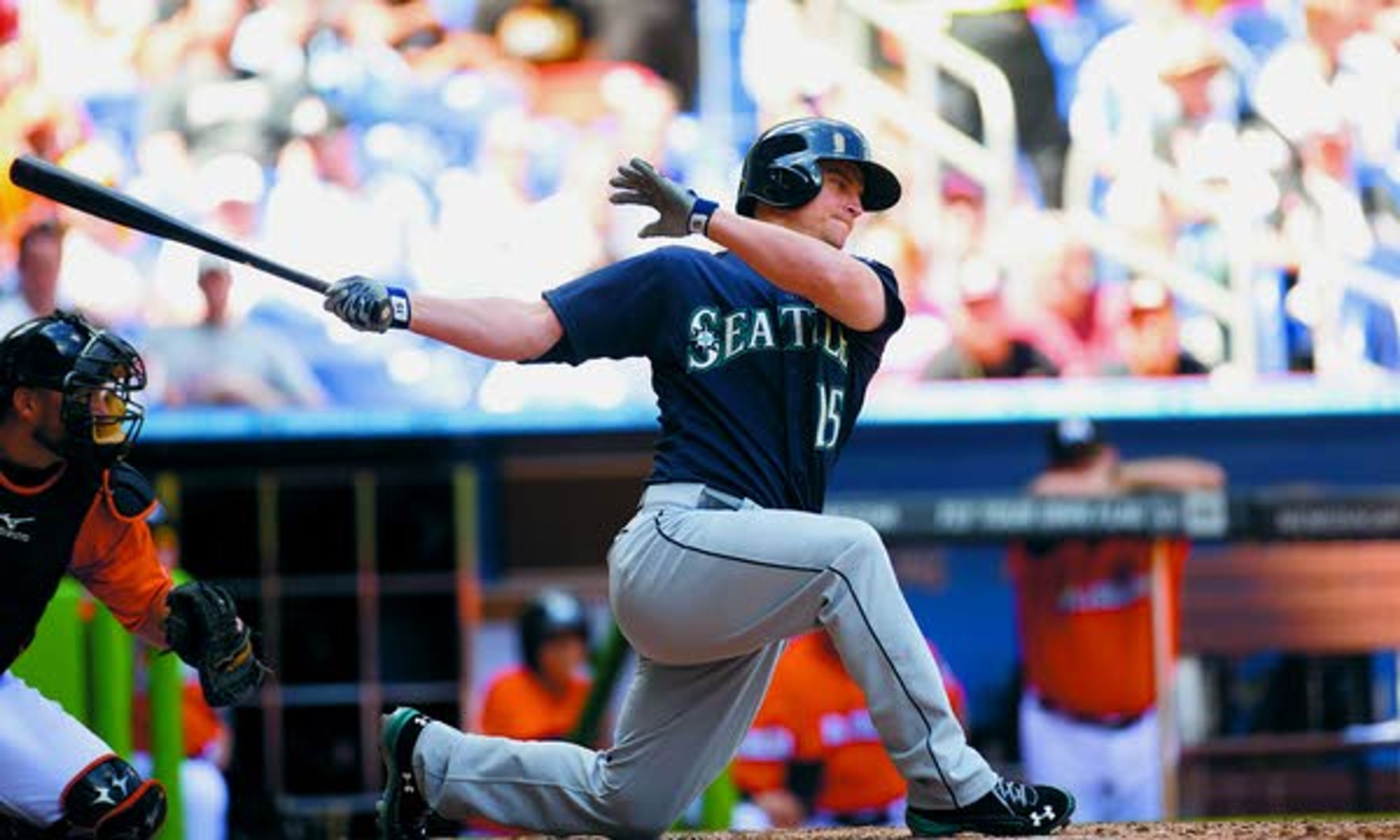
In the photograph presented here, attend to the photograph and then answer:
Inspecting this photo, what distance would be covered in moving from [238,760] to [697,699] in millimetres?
6558

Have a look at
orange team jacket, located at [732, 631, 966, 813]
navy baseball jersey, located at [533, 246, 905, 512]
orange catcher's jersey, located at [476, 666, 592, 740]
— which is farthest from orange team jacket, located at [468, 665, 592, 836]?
navy baseball jersey, located at [533, 246, 905, 512]

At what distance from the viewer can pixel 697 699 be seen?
182 inches

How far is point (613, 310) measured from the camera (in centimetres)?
455

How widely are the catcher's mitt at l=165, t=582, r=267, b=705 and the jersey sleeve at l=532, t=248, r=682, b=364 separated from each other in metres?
0.81

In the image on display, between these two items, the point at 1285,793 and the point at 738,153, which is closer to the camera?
the point at 1285,793

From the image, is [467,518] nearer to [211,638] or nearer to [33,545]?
[211,638]

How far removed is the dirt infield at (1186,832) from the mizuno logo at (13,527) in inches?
57.3

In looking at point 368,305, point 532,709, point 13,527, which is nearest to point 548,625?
point 532,709

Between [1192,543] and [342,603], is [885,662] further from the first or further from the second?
[342,603]

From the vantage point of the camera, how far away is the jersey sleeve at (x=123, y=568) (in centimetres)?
Result: 486

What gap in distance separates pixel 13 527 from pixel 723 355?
51.6 inches

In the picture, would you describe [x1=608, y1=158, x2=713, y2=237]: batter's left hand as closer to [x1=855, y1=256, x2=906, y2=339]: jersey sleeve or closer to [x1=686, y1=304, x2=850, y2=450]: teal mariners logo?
[x1=686, y1=304, x2=850, y2=450]: teal mariners logo

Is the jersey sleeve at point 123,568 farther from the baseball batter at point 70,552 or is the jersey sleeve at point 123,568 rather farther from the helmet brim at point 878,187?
the helmet brim at point 878,187

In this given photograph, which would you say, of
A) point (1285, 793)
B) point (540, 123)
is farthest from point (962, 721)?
point (540, 123)
